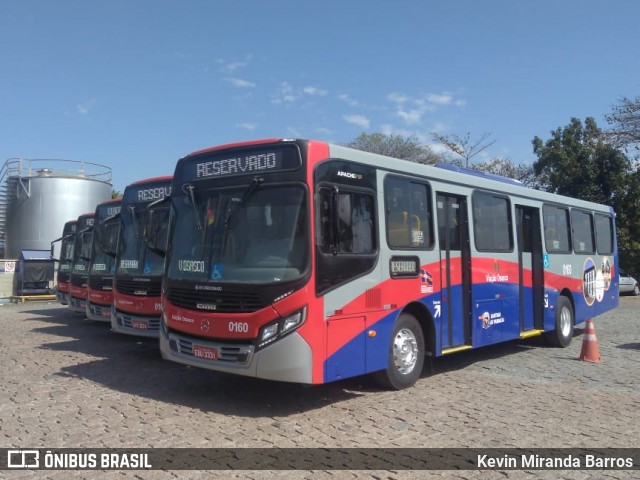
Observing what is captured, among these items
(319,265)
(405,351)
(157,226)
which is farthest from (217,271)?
(157,226)

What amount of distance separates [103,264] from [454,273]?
812 centimetres

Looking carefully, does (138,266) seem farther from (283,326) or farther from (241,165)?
(283,326)

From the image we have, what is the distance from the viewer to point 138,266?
10.3 metres

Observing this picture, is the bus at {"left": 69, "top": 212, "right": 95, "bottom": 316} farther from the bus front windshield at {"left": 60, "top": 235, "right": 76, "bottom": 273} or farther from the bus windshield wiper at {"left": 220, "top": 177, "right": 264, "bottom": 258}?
the bus windshield wiper at {"left": 220, "top": 177, "right": 264, "bottom": 258}

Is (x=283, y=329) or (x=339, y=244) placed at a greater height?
(x=339, y=244)

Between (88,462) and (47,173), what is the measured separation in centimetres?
3411

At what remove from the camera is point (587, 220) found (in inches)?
521

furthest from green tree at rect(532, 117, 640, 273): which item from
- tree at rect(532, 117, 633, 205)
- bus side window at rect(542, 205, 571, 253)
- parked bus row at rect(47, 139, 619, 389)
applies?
parked bus row at rect(47, 139, 619, 389)

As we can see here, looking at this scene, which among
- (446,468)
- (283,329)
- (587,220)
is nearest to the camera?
(446,468)

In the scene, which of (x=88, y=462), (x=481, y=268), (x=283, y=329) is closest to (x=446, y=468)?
(x=283, y=329)

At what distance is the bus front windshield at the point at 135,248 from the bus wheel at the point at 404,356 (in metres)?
4.64

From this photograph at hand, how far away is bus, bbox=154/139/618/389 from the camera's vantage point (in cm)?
612

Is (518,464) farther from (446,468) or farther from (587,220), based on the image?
(587,220)

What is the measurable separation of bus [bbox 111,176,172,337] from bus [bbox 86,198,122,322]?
0.99m
